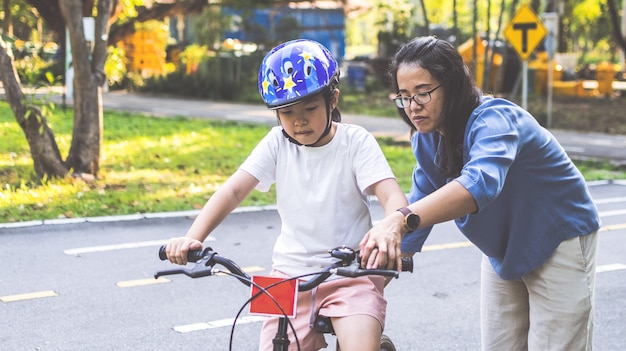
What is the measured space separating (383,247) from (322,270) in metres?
0.34

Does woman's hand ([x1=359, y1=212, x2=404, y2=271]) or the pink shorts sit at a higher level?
woman's hand ([x1=359, y1=212, x2=404, y2=271])

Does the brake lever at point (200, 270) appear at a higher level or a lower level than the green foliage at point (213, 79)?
higher

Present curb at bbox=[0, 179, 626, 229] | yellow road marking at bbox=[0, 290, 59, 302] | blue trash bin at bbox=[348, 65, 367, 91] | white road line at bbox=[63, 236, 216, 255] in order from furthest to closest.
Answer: blue trash bin at bbox=[348, 65, 367, 91] < curb at bbox=[0, 179, 626, 229] < white road line at bbox=[63, 236, 216, 255] < yellow road marking at bbox=[0, 290, 59, 302]

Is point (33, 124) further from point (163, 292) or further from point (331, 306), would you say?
point (331, 306)

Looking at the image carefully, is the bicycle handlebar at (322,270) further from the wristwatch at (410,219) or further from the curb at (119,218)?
the curb at (119,218)

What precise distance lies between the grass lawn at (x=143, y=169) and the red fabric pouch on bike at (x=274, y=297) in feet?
19.6

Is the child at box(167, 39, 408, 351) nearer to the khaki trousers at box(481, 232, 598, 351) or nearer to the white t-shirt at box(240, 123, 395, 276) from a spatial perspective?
the white t-shirt at box(240, 123, 395, 276)

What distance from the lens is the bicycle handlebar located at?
8.44 ft

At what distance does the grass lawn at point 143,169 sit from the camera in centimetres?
911

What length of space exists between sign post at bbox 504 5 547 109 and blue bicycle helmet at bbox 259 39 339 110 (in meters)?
12.8

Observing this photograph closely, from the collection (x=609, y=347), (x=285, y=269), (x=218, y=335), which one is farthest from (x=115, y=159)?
(x=285, y=269)

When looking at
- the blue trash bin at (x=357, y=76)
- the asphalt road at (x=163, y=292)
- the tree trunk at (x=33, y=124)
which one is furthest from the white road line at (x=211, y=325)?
the blue trash bin at (x=357, y=76)

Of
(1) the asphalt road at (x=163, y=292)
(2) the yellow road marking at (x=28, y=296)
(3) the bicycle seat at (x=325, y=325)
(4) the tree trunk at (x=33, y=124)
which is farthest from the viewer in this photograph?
(4) the tree trunk at (x=33, y=124)

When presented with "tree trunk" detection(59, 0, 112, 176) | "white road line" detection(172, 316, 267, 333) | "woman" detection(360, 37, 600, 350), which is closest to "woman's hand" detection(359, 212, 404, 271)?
"woman" detection(360, 37, 600, 350)
